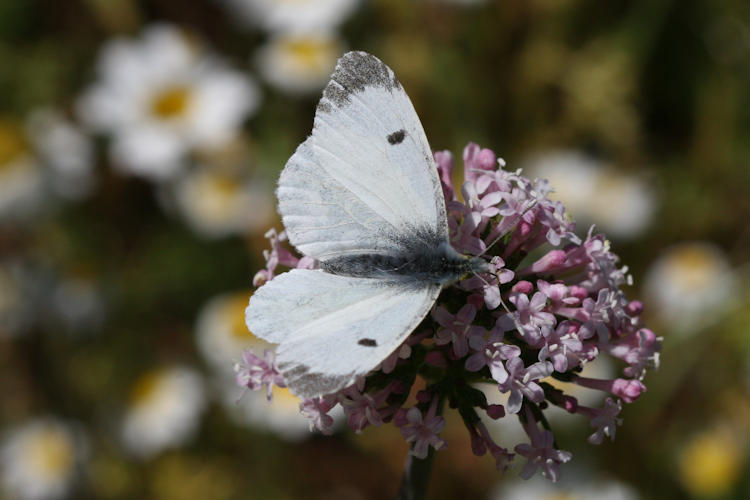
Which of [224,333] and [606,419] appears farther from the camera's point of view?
[224,333]

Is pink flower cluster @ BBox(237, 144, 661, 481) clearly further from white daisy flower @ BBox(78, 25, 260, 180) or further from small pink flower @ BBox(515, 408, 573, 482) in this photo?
white daisy flower @ BBox(78, 25, 260, 180)

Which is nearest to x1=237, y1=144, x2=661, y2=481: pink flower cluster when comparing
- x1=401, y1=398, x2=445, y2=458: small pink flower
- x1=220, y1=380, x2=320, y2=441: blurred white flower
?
x1=401, y1=398, x2=445, y2=458: small pink flower

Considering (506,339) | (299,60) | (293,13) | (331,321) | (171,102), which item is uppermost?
(331,321)

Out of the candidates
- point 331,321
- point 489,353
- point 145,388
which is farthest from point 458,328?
point 145,388

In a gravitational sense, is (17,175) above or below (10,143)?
below

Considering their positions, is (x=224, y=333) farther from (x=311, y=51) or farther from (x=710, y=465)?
(x=710, y=465)

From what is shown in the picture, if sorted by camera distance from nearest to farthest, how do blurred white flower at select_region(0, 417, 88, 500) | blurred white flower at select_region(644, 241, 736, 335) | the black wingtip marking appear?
the black wingtip marking → blurred white flower at select_region(644, 241, 736, 335) → blurred white flower at select_region(0, 417, 88, 500)

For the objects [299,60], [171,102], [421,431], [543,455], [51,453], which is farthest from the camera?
[171,102]
